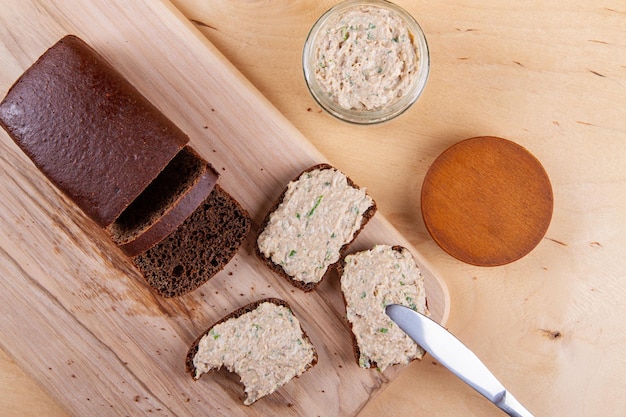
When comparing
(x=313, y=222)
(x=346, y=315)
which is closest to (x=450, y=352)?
(x=346, y=315)

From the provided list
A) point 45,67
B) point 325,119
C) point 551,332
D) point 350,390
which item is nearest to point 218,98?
point 325,119

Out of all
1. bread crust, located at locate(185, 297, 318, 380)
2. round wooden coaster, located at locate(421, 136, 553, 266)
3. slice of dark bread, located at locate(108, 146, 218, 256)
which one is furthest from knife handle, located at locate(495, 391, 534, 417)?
slice of dark bread, located at locate(108, 146, 218, 256)

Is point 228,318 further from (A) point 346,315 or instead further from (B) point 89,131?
(B) point 89,131

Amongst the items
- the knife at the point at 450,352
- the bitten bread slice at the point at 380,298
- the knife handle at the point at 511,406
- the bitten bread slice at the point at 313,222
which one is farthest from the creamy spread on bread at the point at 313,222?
the knife handle at the point at 511,406

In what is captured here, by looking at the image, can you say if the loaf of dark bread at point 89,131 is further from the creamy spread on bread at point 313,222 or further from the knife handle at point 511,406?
the knife handle at point 511,406

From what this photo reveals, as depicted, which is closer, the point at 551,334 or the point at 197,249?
the point at 197,249

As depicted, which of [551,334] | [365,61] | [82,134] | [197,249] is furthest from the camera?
[551,334]
